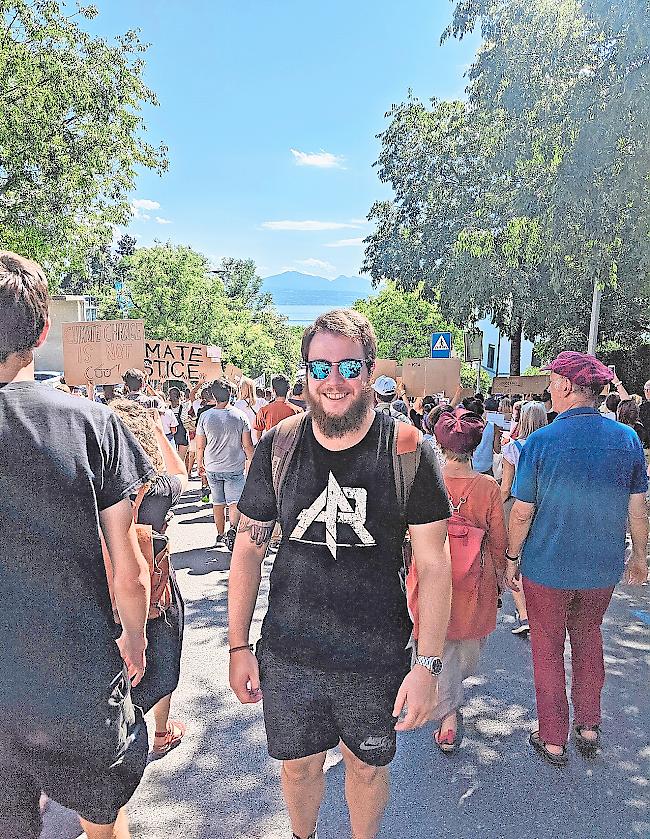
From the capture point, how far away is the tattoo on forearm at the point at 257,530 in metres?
2.47

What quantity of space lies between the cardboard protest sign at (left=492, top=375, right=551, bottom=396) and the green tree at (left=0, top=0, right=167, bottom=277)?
9.33 meters

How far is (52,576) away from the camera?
1817mm

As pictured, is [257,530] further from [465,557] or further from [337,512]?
[465,557]

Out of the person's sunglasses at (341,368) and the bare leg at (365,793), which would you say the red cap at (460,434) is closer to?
the person's sunglasses at (341,368)

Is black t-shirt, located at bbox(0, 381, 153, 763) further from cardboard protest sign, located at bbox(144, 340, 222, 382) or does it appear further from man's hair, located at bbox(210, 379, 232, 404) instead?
cardboard protest sign, located at bbox(144, 340, 222, 382)

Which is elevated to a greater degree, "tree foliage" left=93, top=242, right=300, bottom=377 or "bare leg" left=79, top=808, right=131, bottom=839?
"tree foliage" left=93, top=242, right=300, bottom=377

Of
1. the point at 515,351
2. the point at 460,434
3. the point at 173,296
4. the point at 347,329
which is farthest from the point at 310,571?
the point at 173,296

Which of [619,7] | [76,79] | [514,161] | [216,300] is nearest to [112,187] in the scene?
[76,79]

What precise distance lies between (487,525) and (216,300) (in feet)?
113

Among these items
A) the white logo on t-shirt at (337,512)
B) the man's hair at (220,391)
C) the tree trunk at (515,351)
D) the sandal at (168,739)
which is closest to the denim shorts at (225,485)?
the man's hair at (220,391)

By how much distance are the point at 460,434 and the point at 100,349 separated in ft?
24.7

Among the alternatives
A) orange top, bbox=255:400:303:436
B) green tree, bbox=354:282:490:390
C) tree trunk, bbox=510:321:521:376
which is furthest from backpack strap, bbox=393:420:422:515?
green tree, bbox=354:282:490:390

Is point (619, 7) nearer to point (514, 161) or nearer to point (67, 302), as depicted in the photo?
point (514, 161)

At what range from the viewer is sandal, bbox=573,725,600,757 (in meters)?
3.52
